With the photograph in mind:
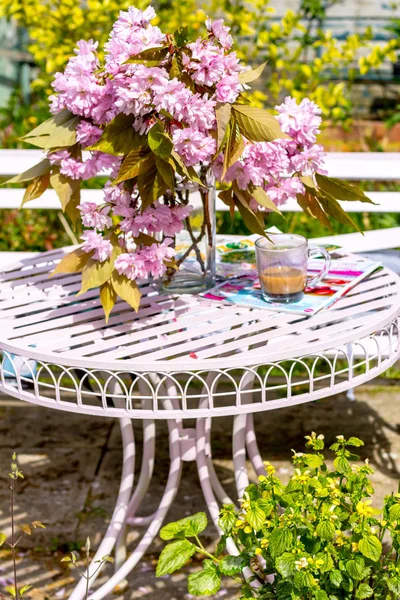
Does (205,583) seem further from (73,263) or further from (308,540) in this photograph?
(73,263)

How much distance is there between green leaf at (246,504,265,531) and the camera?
1.71 meters

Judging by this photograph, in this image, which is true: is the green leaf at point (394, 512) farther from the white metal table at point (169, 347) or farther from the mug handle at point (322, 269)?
the mug handle at point (322, 269)

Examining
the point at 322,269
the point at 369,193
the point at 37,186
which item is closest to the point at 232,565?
the point at 322,269

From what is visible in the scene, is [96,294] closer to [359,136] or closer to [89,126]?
[89,126]

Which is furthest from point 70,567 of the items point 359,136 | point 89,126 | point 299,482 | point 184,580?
point 359,136

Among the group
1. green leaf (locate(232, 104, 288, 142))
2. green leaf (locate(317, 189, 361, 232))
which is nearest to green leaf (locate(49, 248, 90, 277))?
green leaf (locate(232, 104, 288, 142))

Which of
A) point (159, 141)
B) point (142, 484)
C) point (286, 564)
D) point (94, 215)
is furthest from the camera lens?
point (142, 484)

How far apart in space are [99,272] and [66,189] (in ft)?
0.73

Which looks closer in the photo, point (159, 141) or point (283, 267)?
point (159, 141)

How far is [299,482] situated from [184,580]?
949 millimetres

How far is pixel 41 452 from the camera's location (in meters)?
3.36

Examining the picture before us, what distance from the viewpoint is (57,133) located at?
2055 millimetres

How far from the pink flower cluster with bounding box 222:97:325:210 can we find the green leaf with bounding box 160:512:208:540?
0.74 meters

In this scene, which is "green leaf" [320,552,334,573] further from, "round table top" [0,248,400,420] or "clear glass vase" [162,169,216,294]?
"clear glass vase" [162,169,216,294]
